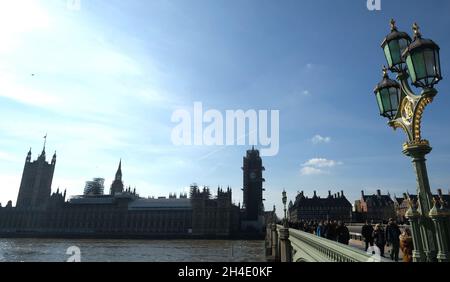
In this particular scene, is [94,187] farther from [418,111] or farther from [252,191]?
[418,111]

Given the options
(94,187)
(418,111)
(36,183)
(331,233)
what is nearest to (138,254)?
(331,233)

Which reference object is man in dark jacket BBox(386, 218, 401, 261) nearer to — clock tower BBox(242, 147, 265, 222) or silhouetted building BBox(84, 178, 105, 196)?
clock tower BBox(242, 147, 265, 222)

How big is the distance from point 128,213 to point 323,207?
8060cm

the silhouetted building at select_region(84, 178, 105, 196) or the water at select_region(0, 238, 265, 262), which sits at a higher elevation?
the silhouetted building at select_region(84, 178, 105, 196)

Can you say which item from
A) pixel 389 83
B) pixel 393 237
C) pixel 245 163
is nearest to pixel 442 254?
pixel 389 83

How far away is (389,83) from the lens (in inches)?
271

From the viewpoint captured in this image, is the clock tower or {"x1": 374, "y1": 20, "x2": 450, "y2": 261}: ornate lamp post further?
the clock tower

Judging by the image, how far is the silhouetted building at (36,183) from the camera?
141625mm

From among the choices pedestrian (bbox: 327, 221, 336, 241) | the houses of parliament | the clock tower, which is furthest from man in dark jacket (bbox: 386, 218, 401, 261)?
the clock tower

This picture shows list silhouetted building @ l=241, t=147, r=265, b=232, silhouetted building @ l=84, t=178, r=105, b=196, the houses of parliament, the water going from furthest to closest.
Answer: silhouetted building @ l=84, t=178, r=105, b=196 → silhouetted building @ l=241, t=147, r=265, b=232 → the houses of parliament → the water

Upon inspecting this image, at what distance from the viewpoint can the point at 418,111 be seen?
5.73 m

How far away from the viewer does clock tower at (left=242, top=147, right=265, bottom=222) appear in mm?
133375

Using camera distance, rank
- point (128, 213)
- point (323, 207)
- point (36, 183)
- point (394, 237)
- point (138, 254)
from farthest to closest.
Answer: point (36, 183)
point (128, 213)
point (323, 207)
point (138, 254)
point (394, 237)
